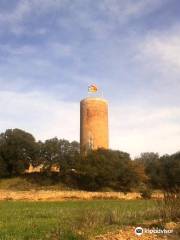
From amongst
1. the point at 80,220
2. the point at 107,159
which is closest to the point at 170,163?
the point at 107,159

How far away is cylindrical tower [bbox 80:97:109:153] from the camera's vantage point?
170 feet

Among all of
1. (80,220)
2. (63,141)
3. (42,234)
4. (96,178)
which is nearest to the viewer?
(42,234)

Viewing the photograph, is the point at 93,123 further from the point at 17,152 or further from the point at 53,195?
the point at 53,195

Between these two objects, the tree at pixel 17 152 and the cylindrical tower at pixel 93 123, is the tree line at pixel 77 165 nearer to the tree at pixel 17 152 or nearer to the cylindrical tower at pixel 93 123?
the tree at pixel 17 152

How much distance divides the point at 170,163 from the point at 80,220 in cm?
4255

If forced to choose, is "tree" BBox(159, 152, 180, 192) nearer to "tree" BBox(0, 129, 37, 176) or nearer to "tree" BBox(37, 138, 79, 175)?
"tree" BBox(37, 138, 79, 175)

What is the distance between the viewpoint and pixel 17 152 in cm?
4853

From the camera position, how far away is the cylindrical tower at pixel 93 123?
170 feet

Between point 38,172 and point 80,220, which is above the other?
point 38,172

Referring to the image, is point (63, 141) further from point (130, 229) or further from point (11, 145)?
point (130, 229)

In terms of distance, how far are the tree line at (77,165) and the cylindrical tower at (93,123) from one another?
5.79 feet

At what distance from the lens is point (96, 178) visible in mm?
46250

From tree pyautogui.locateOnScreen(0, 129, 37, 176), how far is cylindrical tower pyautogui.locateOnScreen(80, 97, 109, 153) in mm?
5967

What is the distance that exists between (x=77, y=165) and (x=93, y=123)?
21.3 ft
